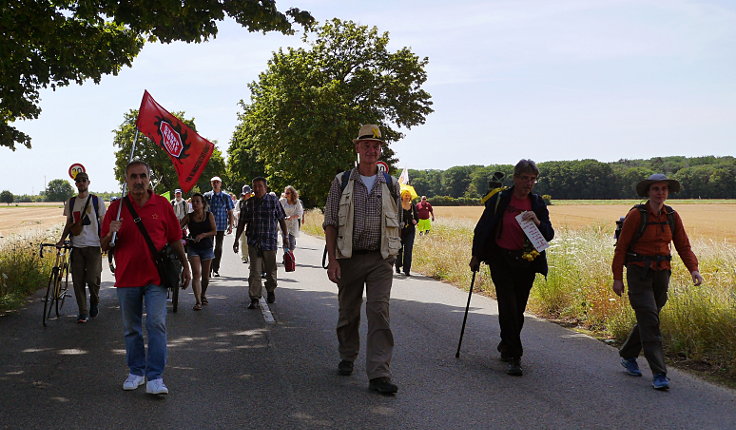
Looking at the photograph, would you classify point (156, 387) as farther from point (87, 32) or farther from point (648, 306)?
point (87, 32)

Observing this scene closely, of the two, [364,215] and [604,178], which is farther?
[604,178]

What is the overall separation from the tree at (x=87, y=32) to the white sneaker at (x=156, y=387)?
5.28 m

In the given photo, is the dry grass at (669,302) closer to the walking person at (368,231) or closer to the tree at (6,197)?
the walking person at (368,231)

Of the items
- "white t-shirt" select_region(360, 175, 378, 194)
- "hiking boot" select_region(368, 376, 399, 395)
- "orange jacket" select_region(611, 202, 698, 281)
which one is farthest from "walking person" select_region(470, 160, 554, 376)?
"hiking boot" select_region(368, 376, 399, 395)

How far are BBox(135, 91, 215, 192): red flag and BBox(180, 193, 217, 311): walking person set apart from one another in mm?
924

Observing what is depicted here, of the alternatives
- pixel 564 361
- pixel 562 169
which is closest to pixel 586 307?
pixel 564 361

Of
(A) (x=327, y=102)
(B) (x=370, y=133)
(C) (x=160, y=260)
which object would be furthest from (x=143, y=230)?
(A) (x=327, y=102)

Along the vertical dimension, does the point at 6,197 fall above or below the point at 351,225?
below

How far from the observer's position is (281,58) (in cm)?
4162

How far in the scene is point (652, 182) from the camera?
6016mm

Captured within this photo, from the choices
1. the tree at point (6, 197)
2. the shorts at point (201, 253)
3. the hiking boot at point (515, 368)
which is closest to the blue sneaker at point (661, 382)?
the hiking boot at point (515, 368)

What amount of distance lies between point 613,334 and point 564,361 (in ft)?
5.13

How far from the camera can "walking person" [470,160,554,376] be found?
20.5 feet

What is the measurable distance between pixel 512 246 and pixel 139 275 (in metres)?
3.34
